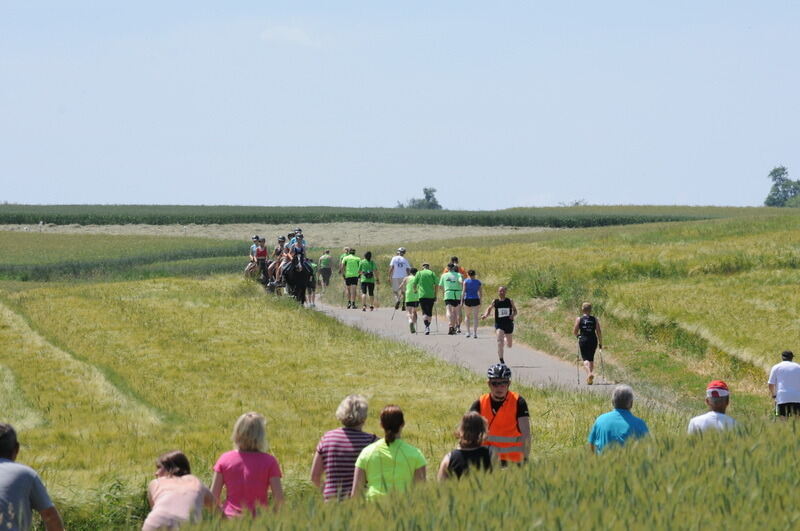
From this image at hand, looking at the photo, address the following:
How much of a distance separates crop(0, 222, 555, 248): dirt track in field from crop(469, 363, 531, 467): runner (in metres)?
84.6

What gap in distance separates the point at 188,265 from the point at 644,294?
101 feet

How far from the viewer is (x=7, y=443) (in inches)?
360

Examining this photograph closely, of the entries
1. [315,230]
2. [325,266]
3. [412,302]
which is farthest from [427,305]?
[315,230]

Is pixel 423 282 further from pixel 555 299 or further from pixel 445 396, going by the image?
pixel 445 396

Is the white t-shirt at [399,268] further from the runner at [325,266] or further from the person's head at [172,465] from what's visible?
the person's head at [172,465]

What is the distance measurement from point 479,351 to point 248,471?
19624mm

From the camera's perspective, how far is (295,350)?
93.1 feet

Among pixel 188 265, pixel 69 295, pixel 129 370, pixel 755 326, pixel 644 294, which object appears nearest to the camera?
pixel 129 370

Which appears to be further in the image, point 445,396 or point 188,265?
point 188,265

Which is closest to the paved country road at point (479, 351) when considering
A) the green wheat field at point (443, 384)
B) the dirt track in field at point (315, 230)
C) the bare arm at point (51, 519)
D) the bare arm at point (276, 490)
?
the green wheat field at point (443, 384)

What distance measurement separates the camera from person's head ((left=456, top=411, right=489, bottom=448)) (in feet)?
33.8

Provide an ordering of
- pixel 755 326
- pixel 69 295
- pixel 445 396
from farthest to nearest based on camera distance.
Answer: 1. pixel 69 295
2. pixel 755 326
3. pixel 445 396

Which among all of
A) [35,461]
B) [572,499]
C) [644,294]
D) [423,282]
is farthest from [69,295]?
[572,499]

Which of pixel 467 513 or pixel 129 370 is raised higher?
pixel 467 513
